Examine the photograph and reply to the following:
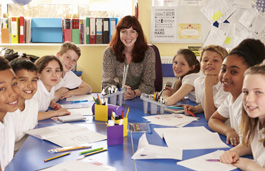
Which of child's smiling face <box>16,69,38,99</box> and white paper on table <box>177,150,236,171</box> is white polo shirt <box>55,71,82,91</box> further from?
white paper on table <box>177,150,236,171</box>

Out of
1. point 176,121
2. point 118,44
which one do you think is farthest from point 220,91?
point 118,44

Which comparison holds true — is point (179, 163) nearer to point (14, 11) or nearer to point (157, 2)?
point (157, 2)

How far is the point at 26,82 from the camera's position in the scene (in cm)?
165

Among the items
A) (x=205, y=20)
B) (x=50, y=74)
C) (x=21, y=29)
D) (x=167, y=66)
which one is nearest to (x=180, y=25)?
(x=205, y=20)

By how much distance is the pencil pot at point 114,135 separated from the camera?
4.11ft

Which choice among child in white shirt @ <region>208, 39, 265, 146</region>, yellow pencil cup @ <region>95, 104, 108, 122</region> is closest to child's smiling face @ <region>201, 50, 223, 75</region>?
child in white shirt @ <region>208, 39, 265, 146</region>

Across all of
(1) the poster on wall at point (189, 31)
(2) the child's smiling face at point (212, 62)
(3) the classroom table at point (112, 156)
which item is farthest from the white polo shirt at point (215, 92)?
(1) the poster on wall at point (189, 31)

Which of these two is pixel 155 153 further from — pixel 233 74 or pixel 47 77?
pixel 47 77

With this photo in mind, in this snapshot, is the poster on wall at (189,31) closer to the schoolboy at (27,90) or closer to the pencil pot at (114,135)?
the schoolboy at (27,90)

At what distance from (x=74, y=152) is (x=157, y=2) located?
3.15 meters

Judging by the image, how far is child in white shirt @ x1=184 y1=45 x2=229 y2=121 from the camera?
1.77 meters

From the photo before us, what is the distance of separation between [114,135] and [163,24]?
2.92 metres

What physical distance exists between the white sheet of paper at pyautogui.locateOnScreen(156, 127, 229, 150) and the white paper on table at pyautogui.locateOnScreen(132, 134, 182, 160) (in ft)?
0.24

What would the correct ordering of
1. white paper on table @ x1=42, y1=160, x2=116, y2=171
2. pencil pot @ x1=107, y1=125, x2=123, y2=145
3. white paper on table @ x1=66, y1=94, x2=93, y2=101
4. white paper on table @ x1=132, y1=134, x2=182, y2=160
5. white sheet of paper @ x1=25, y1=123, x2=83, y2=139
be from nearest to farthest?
white paper on table @ x1=42, y1=160, x2=116, y2=171
white paper on table @ x1=132, y1=134, x2=182, y2=160
pencil pot @ x1=107, y1=125, x2=123, y2=145
white sheet of paper @ x1=25, y1=123, x2=83, y2=139
white paper on table @ x1=66, y1=94, x2=93, y2=101
